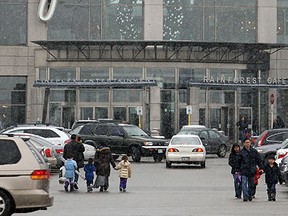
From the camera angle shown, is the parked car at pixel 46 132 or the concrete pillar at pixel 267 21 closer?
the parked car at pixel 46 132

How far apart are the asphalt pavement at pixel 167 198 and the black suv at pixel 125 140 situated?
719 cm

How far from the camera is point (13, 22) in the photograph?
58.3m

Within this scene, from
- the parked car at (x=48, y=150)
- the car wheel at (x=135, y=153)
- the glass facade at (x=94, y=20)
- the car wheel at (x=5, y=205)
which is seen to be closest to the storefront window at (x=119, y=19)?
the glass facade at (x=94, y=20)

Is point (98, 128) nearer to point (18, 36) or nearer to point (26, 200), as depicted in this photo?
point (18, 36)

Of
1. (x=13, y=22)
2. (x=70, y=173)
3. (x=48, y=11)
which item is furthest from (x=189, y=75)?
(x=70, y=173)

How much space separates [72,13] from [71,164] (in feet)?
109

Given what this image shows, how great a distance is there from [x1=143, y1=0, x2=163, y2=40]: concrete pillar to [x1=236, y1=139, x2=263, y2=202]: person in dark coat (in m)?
35.8

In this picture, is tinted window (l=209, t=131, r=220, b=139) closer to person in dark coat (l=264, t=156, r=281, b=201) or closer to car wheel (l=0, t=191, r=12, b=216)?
person in dark coat (l=264, t=156, r=281, b=201)

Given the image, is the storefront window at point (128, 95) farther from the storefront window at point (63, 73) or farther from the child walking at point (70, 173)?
the child walking at point (70, 173)

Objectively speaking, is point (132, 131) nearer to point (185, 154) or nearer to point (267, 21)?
point (185, 154)

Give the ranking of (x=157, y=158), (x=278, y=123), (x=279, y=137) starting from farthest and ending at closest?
1. (x=278, y=123)
2. (x=157, y=158)
3. (x=279, y=137)

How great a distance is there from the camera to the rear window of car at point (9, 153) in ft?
53.6

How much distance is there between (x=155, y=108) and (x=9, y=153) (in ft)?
136

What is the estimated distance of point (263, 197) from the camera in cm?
2423
